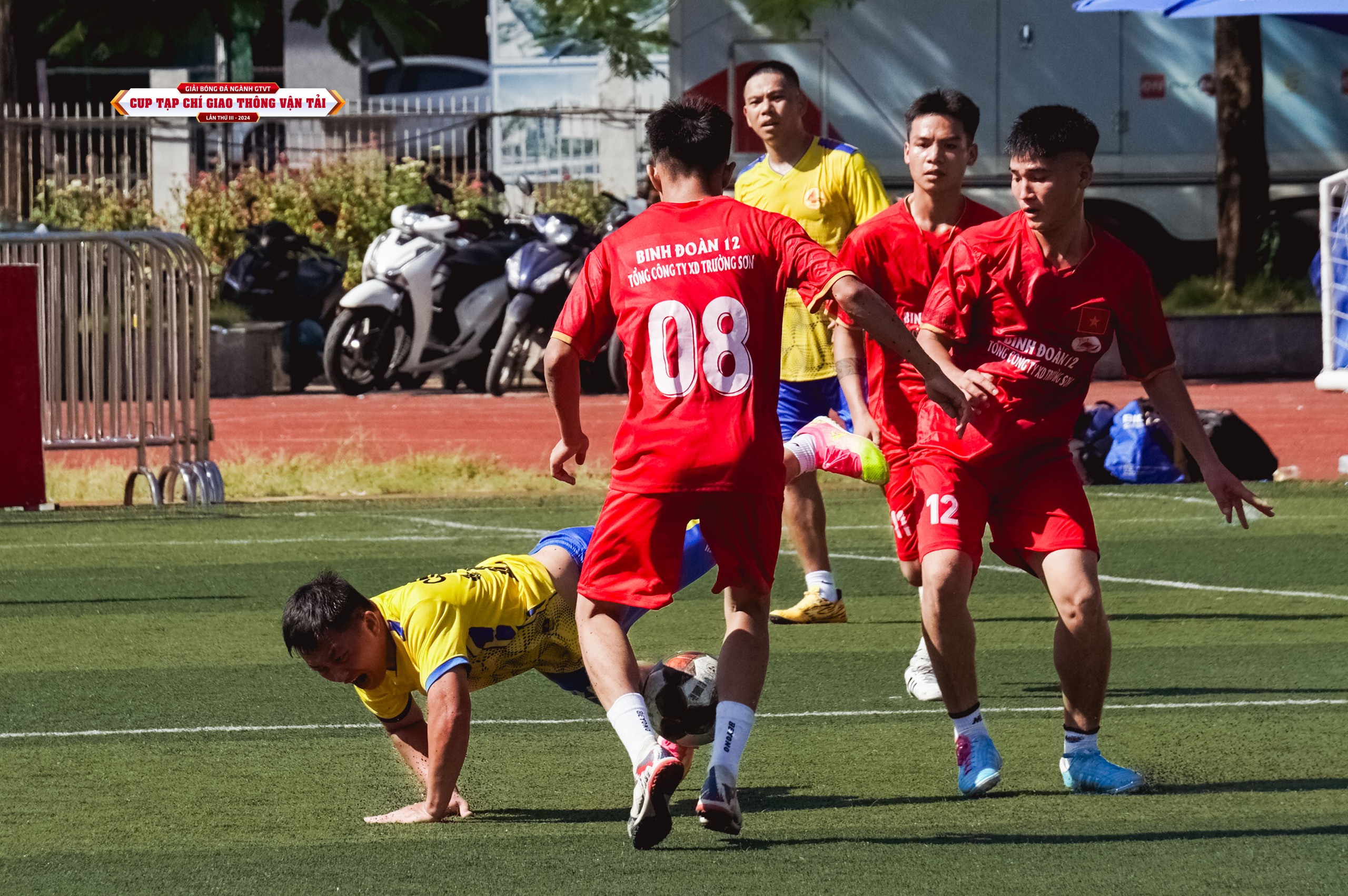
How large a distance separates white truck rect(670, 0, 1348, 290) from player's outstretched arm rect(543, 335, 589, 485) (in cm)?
1600

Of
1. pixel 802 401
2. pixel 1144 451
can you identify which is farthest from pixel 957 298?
pixel 1144 451

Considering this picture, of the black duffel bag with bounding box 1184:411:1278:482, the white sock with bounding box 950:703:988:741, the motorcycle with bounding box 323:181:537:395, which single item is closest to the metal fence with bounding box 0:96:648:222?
the motorcycle with bounding box 323:181:537:395

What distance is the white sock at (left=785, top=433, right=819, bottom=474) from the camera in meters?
6.93

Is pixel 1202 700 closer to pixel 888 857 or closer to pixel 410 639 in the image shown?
pixel 888 857

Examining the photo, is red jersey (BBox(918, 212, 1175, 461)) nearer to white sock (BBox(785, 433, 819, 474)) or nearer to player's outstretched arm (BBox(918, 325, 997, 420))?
player's outstretched arm (BBox(918, 325, 997, 420))

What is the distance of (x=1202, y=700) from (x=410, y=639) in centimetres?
288

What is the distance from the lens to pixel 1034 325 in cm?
543

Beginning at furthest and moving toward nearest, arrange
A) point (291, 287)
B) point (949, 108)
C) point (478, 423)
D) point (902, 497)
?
point (291, 287) → point (478, 423) → point (902, 497) → point (949, 108)

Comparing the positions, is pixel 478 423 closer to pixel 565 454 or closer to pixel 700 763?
pixel 700 763

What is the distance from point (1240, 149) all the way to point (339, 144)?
12865 mm

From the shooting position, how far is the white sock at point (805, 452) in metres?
6.93

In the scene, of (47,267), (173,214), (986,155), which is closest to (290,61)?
(173,214)

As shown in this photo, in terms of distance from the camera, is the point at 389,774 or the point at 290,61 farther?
the point at 290,61

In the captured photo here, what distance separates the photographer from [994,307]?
547 centimetres
